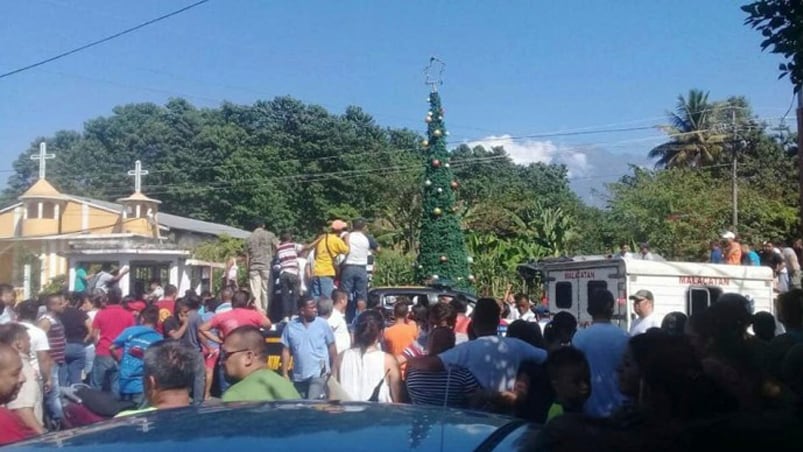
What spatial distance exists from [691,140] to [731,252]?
35974 mm

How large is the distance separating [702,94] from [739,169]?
1219 centimetres

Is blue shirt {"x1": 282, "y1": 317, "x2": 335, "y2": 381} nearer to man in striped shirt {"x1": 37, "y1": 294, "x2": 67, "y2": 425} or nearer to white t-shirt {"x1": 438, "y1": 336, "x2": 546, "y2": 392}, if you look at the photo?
man in striped shirt {"x1": 37, "y1": 294, "x2": 67, "y2": 425}

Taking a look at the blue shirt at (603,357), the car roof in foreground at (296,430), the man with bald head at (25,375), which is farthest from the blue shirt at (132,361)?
the car roof in foreground at (296,430)

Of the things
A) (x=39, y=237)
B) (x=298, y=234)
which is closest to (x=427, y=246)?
(x=39, y=237)

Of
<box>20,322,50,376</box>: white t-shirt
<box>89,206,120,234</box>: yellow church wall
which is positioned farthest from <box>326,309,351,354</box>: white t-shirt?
<box>89,206,120,234</box>: yellow church wall

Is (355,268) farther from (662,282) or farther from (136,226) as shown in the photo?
→ (136,226)

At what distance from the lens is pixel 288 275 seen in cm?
1523

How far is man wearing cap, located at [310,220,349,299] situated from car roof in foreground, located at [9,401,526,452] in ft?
38.3

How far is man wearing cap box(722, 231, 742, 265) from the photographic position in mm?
21297

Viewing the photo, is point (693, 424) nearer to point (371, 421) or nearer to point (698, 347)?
point (371, 421)

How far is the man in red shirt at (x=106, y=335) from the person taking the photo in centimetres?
1209

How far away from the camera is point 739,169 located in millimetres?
50375

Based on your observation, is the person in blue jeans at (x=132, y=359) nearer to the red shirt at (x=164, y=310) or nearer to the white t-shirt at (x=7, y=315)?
the white t-shirt at (x=7, y=315)

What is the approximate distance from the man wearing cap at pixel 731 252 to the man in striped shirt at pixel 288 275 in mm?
10429
